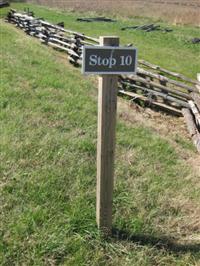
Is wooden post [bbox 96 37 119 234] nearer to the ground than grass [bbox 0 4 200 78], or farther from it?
farther from it

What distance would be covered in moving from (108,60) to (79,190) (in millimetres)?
1631

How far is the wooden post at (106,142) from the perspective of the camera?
121 inches

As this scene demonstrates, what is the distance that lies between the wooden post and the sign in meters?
0.07

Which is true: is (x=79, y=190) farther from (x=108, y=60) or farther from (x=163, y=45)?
(x=163, y=45)

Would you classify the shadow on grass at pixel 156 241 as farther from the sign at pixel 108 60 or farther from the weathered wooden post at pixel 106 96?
the sign at pixel 108 60

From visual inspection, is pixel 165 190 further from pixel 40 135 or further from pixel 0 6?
pixel 0 6

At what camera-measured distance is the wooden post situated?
3086 mm

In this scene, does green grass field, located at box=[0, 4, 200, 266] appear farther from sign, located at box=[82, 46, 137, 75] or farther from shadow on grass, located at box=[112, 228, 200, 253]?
sign, located at box=[82, 46, 137, 75]

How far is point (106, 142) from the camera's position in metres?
3.26

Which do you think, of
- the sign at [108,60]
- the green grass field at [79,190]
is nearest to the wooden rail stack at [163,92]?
the green grass field at [79,190]

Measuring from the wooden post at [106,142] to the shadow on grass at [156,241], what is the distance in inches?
4.9

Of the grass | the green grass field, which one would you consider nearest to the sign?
the green grass field

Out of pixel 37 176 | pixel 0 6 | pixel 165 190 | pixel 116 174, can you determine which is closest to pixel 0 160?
pixel 37 176

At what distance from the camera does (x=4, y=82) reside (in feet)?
24.3
